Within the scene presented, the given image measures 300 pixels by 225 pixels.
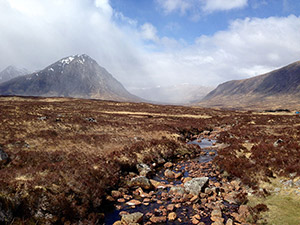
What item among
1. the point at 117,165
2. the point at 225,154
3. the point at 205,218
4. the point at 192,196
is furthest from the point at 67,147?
the point at 225,154

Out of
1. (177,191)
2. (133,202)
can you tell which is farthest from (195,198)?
(133,202)

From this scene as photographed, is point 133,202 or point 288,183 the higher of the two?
point 288,183

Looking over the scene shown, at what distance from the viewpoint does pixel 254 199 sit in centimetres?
1200

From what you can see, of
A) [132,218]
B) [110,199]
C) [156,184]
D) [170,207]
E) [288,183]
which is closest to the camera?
[132,218]

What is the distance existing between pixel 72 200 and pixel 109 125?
25733 millimetres

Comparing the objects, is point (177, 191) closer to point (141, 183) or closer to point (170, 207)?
point (170, 207)

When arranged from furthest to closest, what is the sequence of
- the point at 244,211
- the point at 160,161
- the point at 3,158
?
the point at 160,161, the point at 3,158, the point at 244,211

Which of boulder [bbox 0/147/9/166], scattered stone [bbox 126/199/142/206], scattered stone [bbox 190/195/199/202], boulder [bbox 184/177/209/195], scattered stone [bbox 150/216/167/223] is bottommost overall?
scattered stone [bbox 126/199/142/206]

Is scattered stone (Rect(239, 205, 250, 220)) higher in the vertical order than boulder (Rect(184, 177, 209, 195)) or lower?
lower

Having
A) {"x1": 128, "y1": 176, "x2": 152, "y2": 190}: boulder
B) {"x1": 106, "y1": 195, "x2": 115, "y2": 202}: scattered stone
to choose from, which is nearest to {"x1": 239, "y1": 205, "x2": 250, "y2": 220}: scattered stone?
{"x1": 128, "y1": 176, "x2": 152, "y2": 190}: boulder

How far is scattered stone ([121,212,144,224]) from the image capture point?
998 cm

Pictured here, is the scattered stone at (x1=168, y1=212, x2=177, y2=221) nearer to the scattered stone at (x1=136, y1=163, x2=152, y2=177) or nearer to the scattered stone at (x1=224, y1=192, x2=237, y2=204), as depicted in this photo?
the scattered stone at (x1=224, y1=192, x2=237, y2=204)

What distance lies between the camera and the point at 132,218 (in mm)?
10062

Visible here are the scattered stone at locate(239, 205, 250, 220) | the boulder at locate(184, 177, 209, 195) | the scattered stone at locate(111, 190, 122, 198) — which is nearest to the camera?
the scattered stone at locate(239, 205, 250, 220)
